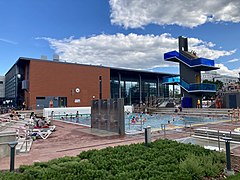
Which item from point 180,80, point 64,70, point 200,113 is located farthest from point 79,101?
point 200,113

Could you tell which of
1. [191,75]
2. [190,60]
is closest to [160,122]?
[191,75]

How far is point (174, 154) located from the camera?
6.55 meters

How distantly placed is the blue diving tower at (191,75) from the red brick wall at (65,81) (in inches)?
840

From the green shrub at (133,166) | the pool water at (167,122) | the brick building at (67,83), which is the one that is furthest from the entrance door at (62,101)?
the green shrub at (133,166)

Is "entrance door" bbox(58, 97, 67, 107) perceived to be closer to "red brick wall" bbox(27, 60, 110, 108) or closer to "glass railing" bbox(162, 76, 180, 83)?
"red brick wall" bbox(27, 60, 110, 108)

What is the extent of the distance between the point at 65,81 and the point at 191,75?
28.1m

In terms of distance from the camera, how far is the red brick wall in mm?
43281

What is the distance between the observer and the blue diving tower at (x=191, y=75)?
34331 millimetres

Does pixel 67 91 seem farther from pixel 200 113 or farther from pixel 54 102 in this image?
pixel 200 113

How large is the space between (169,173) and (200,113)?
2635 cm

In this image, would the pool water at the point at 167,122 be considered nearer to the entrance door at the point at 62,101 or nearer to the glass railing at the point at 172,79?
the glass railing at the point at 172,79

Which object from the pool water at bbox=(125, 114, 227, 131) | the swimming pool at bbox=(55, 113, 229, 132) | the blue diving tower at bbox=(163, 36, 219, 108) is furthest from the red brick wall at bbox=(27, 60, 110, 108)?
the pool water at bbox=(125, 114, 227, 131)

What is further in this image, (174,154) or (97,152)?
(97,152)

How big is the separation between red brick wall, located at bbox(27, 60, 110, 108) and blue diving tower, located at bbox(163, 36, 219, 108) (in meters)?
21.3
